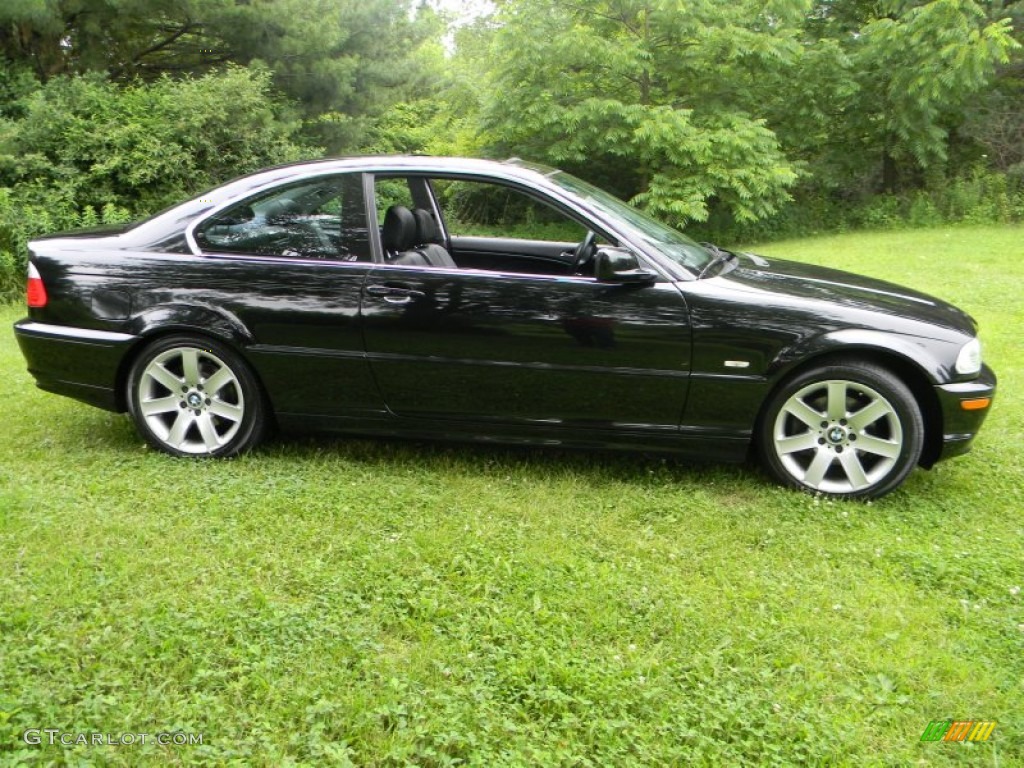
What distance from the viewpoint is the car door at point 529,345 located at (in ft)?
12.0

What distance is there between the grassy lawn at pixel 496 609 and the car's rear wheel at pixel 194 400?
0.16 m

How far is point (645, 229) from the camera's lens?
4.05 metres

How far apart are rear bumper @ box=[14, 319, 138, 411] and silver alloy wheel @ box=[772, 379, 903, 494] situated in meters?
3.23

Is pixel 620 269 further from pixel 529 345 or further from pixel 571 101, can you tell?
pixel 571 101

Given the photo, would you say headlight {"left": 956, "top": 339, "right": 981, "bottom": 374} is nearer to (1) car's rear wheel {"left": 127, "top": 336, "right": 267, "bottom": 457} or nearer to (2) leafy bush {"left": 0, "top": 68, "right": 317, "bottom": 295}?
(1) car's rear wheel {"left": 127, "top": 336, "right": 267, "bottom": 457}

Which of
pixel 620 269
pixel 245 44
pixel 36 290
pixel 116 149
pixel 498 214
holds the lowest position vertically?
pixel 36 290

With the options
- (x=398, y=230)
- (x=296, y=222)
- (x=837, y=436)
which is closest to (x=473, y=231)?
(x=398, y=230)

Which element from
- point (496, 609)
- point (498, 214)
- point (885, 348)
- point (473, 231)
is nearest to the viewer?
point (496, 609)

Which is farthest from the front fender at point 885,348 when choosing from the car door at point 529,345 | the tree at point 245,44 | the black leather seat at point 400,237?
the tree at point 245,44

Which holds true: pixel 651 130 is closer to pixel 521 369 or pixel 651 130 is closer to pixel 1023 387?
pixel 1023 387

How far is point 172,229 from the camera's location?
4.06m

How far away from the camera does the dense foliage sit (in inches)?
399

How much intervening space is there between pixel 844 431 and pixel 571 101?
11.2m

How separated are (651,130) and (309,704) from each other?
38.7 feet
